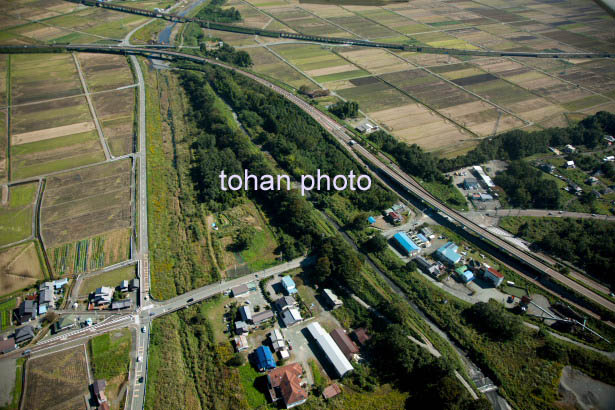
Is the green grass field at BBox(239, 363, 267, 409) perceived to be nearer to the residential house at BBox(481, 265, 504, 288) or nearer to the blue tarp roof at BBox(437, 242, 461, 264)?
the blue tarp roof at BBox(437, 242, 461, 264)

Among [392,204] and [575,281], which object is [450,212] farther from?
[575,281]

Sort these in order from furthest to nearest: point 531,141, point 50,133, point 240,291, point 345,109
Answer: point 345,109 < point 50,133 < point 531,141 < point 240,291

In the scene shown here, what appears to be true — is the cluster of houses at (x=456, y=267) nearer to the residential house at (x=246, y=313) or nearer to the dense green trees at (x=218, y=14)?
the residential house at (x=246, y=313)

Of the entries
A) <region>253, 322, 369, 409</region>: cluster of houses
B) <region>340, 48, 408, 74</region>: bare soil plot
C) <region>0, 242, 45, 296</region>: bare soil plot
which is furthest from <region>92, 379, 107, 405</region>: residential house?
<region>340, 48, 408, 74</region>: bare soil plot

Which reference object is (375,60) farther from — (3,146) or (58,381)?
(58,381)

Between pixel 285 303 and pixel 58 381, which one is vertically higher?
pixel 285 303

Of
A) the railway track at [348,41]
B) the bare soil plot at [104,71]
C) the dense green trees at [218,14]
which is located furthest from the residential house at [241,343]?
the dense green trees at [218,14]

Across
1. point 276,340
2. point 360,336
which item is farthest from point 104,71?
point 360,336
